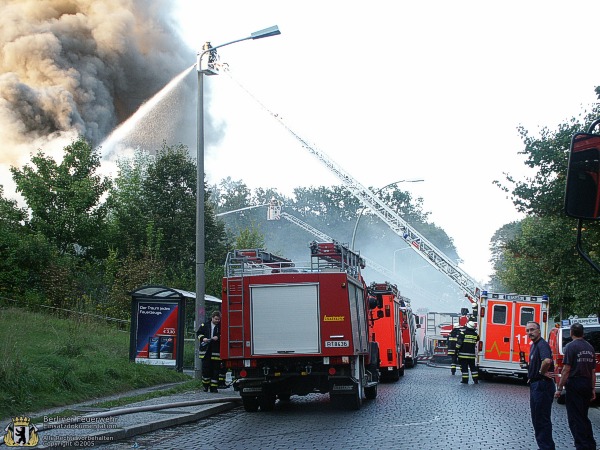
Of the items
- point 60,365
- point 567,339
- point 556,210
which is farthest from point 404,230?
point 60,365

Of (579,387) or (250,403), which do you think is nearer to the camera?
(579,387)

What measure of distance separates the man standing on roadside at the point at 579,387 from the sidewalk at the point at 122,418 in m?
5.72

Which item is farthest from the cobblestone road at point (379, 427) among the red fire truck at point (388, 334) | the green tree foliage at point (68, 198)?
the green tree foliage at point (68, 198)

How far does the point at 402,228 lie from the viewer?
4184cm

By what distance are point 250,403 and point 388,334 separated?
10.7m

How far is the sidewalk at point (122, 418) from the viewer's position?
32.0ft

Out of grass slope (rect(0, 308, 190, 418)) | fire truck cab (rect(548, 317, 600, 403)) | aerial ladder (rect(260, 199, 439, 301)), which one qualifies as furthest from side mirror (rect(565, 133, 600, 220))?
aerial ladder (rect(260, 199, 439, 301))

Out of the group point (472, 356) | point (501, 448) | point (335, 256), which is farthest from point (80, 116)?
point (501, 448)

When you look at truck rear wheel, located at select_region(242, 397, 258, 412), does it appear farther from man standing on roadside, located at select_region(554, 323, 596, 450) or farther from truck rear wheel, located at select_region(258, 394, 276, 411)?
man standing on roadside, located at select_region(554, 323, 596, 450)

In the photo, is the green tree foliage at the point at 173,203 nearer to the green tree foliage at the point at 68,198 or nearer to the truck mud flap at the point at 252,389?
the green tree foliage at the point at 68,198

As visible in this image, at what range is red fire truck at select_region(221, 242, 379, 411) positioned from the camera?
14.7 metres

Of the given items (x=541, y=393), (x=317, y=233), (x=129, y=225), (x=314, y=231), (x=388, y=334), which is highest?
(x=314, y=231)

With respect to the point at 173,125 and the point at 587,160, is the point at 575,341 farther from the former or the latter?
the point at 173,125

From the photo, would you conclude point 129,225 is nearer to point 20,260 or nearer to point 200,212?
point 20,260
